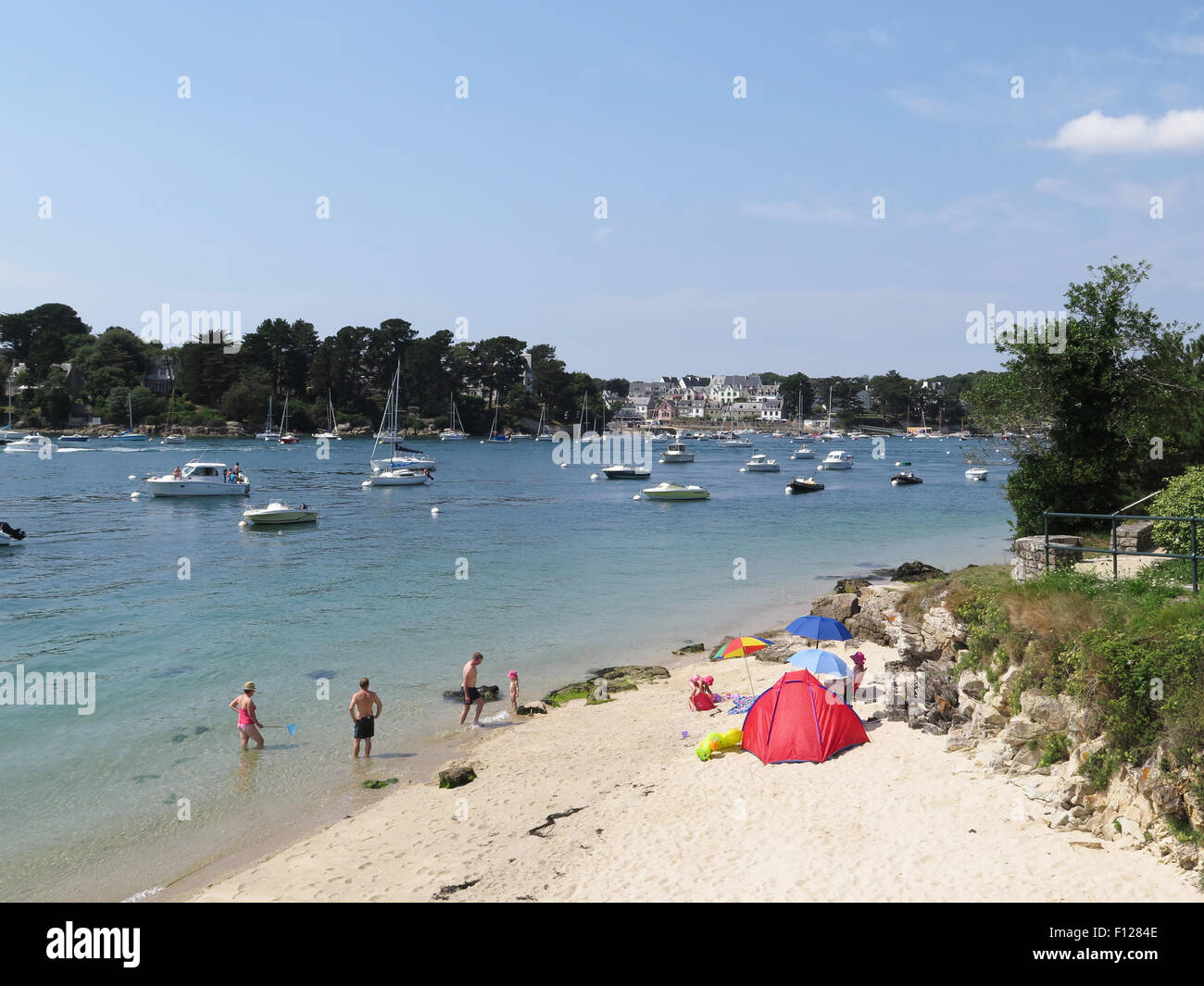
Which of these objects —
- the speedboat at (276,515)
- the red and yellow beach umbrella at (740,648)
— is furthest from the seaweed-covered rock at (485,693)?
the speedboat at (276,515)

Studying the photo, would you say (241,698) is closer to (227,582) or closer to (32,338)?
(227,582)

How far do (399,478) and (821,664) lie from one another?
6281cm

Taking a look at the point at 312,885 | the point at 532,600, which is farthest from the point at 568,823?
the point at 532,600

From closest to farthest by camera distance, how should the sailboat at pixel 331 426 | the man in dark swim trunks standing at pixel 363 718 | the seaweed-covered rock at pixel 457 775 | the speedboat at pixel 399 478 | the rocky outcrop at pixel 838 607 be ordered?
the seaweed-covered rock at pixel 457 775
the man in dark swim trunks standing at pixel 363 718
the rocky outcrop at pixel 838 607
the speedboat at pixel 399 478
the sailboat at pixel 331 426

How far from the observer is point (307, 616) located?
26234mm

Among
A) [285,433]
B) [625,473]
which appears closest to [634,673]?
[625,473]

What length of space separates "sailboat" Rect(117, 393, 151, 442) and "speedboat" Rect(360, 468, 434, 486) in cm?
7558

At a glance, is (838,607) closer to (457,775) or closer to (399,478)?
(457,775)

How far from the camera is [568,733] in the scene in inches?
622

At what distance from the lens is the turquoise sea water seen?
42.5ft

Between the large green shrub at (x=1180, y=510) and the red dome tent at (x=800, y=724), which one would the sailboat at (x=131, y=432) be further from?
the large green shrub at (x=1180, y=510)

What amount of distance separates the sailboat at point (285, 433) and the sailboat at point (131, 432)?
68.2ft

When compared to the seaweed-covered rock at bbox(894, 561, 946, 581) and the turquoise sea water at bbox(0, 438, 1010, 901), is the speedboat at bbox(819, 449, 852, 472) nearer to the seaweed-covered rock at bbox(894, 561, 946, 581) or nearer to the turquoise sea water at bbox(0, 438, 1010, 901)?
the turquoise sea water at bbox(0, 438, 1010, 901)

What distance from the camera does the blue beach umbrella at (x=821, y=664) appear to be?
14.6 meters
